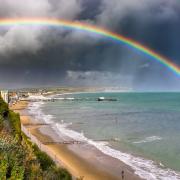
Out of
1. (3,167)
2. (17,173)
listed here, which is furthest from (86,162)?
(3,167)

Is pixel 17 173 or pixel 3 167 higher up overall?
pixel 3 167

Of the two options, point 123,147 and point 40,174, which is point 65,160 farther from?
point 40,174

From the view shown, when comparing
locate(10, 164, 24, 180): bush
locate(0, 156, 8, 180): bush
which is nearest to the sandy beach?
locate(10, 164, 24, 180): bush

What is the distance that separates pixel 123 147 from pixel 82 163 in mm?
8878

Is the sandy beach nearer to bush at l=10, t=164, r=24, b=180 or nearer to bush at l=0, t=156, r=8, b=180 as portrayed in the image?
bush at l=10, t=164, r=24, b=180

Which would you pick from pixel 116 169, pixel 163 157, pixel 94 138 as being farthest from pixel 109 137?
pixel 116 169

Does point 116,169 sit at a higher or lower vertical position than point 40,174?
lower

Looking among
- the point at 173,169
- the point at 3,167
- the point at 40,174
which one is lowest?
the point at 173,169

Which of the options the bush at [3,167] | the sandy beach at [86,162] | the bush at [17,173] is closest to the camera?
the bush at [3,167]

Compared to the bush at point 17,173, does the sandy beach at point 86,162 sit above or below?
below

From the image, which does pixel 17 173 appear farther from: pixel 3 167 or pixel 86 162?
pixel 86 162

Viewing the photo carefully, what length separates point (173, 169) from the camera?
28234mm

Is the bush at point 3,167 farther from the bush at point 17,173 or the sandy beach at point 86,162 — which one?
the sandy beach at point 86,162

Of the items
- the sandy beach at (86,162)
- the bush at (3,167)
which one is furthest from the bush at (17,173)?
the sandy beach at (86,162)
